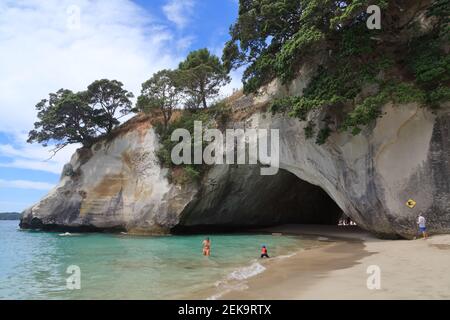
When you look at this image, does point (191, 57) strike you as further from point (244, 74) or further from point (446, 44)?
point (446, 44)

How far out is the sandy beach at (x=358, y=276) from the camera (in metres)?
6.84

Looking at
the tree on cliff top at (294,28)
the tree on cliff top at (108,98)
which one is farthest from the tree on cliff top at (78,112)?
the tree on cliff top at (294,28)

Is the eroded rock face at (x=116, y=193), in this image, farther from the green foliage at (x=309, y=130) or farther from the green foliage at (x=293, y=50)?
the green foliage at (x=293, y=50)

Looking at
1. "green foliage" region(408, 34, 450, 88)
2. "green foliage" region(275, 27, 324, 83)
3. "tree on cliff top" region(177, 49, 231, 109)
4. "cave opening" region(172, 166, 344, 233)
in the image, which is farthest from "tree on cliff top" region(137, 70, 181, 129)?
"green foliage" region(408, 34, 450, 88)

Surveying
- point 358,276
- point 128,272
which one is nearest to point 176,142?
point 128,272

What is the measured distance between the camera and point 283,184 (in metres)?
29.5

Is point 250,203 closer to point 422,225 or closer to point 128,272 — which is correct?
point 422,225

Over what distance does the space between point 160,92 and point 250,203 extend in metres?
11.4

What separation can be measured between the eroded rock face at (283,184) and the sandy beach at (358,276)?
3.26 metres

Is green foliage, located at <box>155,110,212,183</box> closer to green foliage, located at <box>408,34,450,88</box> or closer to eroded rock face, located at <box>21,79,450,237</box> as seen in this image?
eroded rock face, located at <box>21,79,450,237</box>

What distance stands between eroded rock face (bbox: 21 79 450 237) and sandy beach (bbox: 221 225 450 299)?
128 inches

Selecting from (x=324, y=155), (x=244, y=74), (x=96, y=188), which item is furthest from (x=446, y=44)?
(x=96, y=188)

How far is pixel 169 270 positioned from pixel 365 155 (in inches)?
409

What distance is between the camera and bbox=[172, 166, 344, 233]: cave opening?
2725cm
